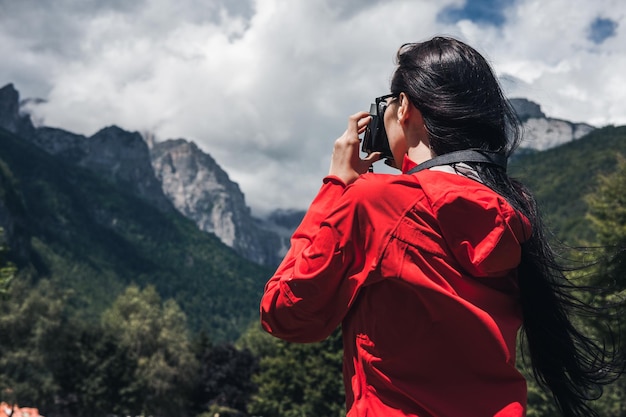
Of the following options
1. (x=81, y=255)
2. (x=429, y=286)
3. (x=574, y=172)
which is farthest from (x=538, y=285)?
(x=81, y=255)

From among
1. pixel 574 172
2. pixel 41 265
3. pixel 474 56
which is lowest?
pixel 474 56

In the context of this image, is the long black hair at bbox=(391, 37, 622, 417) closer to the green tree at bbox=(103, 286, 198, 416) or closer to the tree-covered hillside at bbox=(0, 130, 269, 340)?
the green tree at bbox=(103, 286, 198, 416)

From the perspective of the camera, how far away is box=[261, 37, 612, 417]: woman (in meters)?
1.46

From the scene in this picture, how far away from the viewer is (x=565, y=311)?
187cm

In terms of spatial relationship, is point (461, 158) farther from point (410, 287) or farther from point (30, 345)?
point (30, 345)

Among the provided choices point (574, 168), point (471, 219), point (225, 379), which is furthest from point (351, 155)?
point (574, 168)

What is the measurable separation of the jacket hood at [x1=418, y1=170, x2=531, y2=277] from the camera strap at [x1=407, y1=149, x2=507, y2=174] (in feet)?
0.31

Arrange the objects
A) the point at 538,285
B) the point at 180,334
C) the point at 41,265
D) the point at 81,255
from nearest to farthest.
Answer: the point at 538,285 < the point at 180,334 < the point at 41,265 < the point at 81,255

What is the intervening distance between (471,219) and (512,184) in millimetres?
398

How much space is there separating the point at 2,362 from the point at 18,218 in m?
112

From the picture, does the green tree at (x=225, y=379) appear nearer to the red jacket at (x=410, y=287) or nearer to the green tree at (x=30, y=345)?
the green tree at (x=30, y=345)

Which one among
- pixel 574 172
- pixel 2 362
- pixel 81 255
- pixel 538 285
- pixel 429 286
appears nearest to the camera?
pixel 429 286

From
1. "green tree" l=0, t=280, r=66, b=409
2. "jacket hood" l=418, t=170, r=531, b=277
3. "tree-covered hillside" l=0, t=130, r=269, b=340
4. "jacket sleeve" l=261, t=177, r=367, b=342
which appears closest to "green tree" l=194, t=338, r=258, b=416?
"green tree" l=0, t=280, r=66, b=409

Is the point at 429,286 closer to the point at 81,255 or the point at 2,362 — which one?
the point at 2,362
